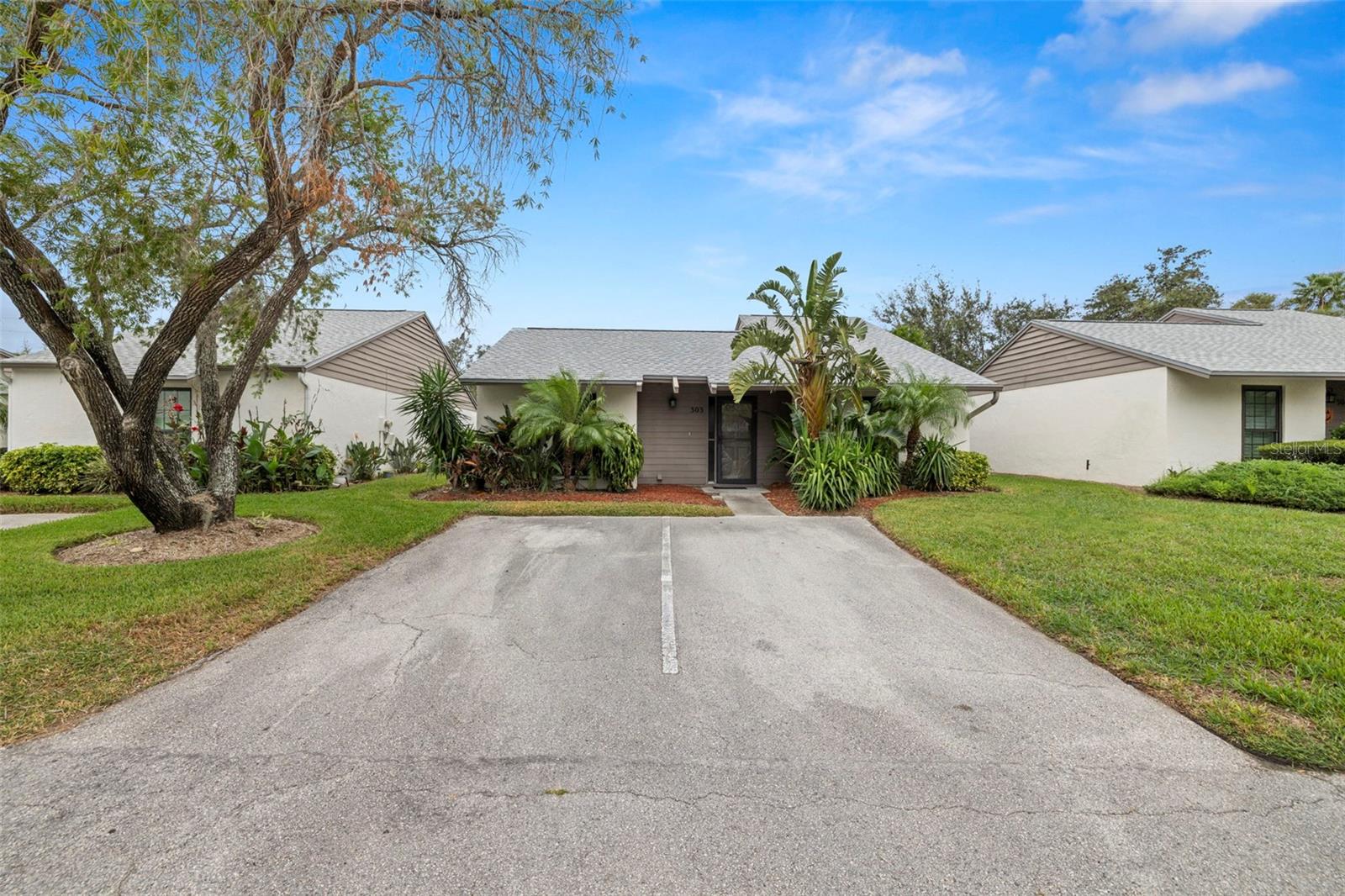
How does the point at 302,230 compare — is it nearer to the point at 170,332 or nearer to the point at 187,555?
the point at 170,332

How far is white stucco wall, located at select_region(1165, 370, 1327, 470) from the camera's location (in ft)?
40.8

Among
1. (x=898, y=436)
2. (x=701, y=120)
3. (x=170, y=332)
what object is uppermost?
(x=701, y=120)

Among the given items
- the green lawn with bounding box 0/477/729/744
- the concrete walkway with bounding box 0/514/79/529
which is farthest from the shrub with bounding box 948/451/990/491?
the concrete walkway with bounding box 0/514/79/529

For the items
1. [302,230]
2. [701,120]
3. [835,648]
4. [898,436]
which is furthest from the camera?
[898,436]

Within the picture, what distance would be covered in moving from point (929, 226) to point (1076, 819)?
1571 centimetres

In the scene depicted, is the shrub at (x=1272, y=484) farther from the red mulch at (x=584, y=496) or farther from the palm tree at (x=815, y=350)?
the red mulch at (x=584, y=496)

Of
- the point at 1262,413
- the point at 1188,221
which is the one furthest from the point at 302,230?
the point at 1188,221

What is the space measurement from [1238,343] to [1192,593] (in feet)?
43.6

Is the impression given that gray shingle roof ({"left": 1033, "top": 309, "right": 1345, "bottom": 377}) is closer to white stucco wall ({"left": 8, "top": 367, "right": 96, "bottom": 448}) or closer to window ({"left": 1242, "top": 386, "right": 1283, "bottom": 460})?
window ({"left": 1242, "top": 386, "right": 1283, "bottom": 460})

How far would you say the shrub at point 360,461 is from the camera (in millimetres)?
13914

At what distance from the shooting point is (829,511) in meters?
9.78

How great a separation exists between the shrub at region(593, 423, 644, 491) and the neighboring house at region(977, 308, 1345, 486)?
11382 millimetres

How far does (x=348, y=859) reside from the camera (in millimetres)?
1955

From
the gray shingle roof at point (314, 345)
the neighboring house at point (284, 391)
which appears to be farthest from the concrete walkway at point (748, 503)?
the neighboring house at point (284, 391)
